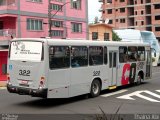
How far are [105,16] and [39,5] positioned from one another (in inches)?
2516

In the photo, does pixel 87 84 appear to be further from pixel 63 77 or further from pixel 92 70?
pixel 63 77

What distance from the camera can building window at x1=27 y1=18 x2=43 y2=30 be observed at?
139 feet

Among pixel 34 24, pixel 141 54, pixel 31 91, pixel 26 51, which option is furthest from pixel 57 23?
pixel 31 91

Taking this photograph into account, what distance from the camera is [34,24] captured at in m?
43.2

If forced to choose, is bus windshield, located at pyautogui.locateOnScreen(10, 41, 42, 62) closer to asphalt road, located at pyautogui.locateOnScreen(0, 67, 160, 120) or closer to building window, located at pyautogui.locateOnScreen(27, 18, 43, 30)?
asphalt road, located at pyautogui.locateOnScreen(0, 67, 160, 120)

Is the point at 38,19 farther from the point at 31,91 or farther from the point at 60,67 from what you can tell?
the point at 31,91

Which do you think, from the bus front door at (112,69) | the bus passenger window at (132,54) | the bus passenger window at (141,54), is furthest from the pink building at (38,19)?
the bus front door at (112,69)

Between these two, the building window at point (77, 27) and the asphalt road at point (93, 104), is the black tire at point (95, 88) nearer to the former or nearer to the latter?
A: the asphalt road at point (93, 104)

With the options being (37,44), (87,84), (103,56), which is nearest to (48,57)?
(37,44)

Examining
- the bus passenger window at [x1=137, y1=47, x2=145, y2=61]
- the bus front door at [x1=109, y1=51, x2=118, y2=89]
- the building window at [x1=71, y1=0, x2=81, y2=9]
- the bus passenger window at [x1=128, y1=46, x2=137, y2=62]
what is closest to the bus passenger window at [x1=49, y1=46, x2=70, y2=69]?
the bus front door at [x1=109, y1=51, x2=118, y2=89]

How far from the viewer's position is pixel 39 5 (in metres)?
43.4

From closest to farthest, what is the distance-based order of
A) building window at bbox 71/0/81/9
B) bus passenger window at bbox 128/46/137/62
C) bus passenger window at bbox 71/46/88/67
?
bus passenger window at bbox 71/46/88/67 < bus passenger window at bbox 128/46/137/62 < building window at bbox 71/0/81/9

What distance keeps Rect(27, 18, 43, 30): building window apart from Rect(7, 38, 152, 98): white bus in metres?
24.6

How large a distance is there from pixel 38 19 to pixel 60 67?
95.8 ft
